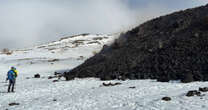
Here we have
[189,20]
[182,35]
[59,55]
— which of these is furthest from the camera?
[59,55]

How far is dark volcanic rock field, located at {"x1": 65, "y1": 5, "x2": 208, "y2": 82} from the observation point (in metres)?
25.7

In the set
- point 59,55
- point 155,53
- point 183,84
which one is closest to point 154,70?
point 155,53

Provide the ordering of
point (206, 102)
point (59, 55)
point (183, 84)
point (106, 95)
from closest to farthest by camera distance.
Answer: point (206, 102), point (106, 95), point (183, 84), point (59, 55)

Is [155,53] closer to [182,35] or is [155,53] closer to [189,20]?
[182,35]

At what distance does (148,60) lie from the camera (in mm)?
29609

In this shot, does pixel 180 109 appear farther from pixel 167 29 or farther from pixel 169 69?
pixel 167 29

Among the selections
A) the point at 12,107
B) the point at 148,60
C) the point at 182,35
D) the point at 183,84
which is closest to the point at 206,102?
the point at 183,84

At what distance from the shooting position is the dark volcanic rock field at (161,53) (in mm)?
25688

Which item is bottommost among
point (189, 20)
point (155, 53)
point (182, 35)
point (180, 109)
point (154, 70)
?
point (180, 109)

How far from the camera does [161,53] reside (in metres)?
29.9

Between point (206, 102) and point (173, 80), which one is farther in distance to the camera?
point (173, 80)

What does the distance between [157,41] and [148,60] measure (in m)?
4.19

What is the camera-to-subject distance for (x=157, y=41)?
3278 centimetres

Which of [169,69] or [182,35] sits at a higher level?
[182,35]
